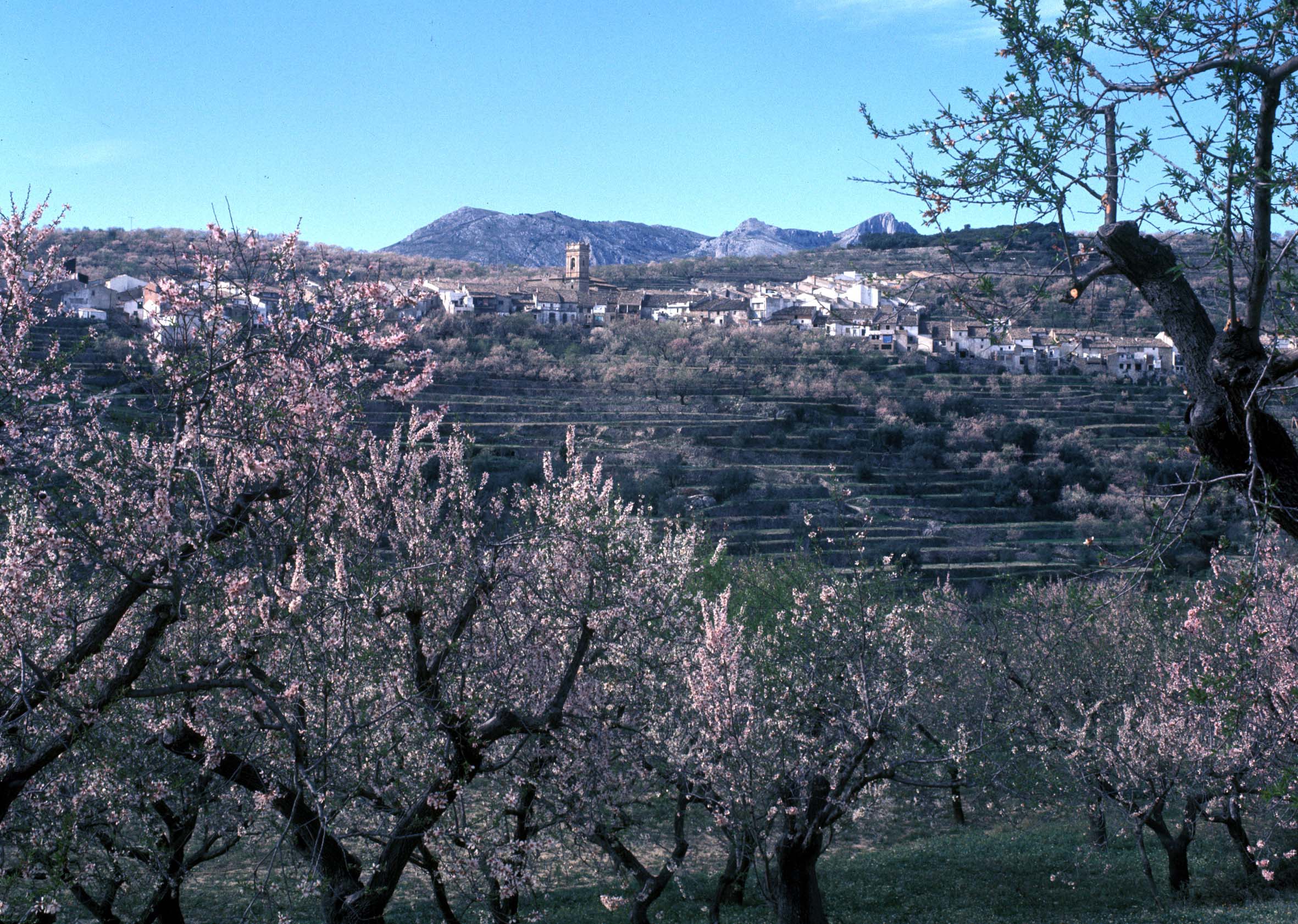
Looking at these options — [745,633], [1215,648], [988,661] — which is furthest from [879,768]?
[988,661]

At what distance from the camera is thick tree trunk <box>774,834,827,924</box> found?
38.9ft

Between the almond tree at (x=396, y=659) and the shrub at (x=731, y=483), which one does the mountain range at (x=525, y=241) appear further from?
the almond tree at (x=396, y=659)

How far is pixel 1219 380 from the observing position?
5.15 m

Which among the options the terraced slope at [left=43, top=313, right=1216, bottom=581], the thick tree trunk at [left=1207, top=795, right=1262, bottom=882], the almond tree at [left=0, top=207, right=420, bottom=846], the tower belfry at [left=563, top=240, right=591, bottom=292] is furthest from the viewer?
the tower belfry at [left=563, top=240, right=591, bottom=292]

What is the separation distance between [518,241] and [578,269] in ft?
237

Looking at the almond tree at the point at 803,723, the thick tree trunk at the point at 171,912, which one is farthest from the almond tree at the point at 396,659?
the thick tree trunk at the point at 171,912

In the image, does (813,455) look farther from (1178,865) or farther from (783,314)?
(1178,865)

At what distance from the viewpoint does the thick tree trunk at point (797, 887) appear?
11867mm

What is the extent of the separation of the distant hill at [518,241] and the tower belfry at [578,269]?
4366 cm

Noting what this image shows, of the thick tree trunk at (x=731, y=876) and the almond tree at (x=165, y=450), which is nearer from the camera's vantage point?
the almond tree at (x=165, y=450)

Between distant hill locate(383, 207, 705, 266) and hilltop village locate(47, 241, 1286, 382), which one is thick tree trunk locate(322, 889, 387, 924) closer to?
hilltop village locate(47, 241, 1286, 382)

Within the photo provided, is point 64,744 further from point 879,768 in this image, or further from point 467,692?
point 879,768

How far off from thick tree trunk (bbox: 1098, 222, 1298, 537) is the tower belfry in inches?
3366

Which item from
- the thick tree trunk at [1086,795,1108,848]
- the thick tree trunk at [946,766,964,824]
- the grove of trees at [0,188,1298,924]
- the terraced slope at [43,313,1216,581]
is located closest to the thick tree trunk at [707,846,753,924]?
the grove of trees at [0,188,1298,924]
